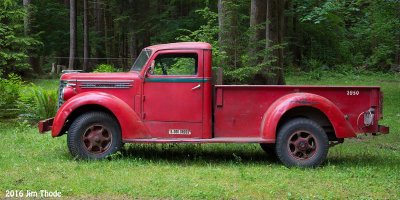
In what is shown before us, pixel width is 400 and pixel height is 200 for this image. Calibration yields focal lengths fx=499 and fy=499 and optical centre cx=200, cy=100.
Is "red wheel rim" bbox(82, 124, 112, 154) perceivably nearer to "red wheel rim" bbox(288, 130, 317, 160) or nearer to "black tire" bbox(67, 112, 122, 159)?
"black tire" bbox(67, 112, 122, 159)

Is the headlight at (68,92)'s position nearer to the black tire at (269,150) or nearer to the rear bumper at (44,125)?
the rear bumper at (44,125)

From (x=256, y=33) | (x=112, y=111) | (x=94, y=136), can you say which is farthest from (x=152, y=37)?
(x=112, y=111)

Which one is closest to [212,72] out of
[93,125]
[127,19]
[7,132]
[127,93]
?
[127,93]

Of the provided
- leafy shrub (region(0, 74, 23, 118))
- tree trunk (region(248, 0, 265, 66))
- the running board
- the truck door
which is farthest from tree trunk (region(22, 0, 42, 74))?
the running board

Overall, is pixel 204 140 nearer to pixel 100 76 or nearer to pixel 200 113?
pixel 200 113

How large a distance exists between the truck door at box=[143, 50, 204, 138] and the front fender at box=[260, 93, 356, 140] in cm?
110

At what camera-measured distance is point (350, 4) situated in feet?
36.2

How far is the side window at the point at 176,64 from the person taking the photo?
803 centimetres

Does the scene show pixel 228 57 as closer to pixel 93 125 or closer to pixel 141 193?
pixel 93 125

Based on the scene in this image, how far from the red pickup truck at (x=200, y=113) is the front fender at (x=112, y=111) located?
15mm

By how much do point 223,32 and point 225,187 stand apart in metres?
7.14

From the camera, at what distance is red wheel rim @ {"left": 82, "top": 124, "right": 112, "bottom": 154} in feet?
26.1

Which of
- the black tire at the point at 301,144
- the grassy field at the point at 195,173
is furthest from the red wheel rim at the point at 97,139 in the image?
the black tire at the point at 301,144

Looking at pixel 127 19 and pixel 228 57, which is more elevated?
pixel 127 19
